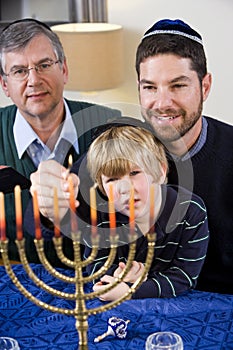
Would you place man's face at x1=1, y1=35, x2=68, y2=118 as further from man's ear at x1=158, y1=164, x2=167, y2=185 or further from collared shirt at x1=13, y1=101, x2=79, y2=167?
man's ear at x1=158, y1=164, x2=167, y2=185

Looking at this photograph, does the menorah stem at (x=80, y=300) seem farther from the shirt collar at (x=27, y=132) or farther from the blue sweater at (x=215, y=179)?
the shirt collar at (x=27, y=132)

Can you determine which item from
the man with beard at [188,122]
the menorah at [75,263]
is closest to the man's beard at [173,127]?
the man with beard at [188,122]

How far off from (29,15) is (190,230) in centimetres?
89

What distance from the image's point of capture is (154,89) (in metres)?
1.68

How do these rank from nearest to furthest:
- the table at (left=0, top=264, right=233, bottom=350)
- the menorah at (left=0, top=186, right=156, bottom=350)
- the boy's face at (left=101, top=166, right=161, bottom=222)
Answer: the menorah at (left=0, top=186, right=156, bottom=350) < the table at (left=0, top=264, right=233, bottom=350) < the boy's face at (left=101, top=166, right=161, bottom=222)

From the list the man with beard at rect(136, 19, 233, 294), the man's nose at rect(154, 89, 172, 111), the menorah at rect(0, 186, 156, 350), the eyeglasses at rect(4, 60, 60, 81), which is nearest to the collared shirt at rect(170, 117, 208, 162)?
the man with beard at rect(136, 19, 233, 294)

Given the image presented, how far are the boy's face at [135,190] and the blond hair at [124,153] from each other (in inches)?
0.5

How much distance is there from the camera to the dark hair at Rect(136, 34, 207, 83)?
5.39ft

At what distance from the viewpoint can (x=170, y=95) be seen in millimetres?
1655

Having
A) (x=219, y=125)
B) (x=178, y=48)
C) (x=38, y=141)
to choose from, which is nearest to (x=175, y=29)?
(x=178, y=48)

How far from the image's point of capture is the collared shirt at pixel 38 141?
1823mm

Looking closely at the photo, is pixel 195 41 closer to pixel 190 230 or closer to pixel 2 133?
pixel 190 230

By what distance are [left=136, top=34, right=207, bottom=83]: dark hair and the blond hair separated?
7.7 inches

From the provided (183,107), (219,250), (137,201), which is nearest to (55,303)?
(137,201)
